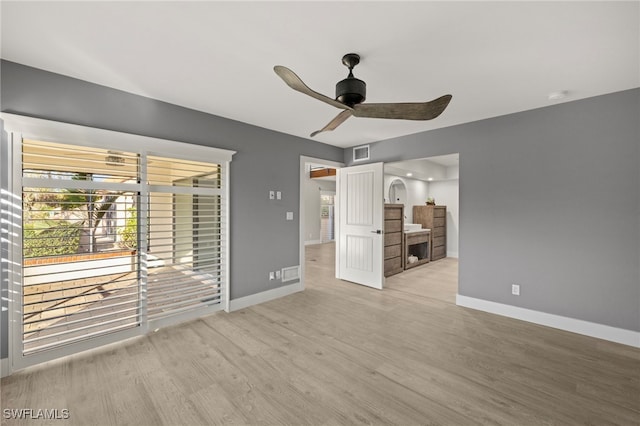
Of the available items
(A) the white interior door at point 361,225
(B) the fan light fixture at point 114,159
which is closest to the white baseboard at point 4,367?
(B) the fan light fixture at point 114,159

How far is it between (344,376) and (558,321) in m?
2.64

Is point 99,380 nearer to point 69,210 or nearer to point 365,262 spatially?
point 69,210

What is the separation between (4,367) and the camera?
87.5 inches

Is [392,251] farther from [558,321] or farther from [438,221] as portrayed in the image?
[558,321]

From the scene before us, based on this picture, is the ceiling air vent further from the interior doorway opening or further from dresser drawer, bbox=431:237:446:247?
dresser drawer, bbox=431:237:446:247

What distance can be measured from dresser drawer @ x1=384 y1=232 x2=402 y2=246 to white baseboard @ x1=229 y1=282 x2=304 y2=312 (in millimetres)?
1919

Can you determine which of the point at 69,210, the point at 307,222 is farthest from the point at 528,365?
the point at 307,222

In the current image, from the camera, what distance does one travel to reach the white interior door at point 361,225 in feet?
15.3

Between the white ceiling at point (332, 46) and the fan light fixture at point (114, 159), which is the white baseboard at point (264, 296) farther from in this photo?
the white ceiling at point (332, 46)

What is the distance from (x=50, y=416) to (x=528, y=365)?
3589mm

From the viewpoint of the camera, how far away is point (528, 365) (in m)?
2.38

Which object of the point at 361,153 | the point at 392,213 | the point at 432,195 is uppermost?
the point at 361,153

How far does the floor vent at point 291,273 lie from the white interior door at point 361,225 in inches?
42.9

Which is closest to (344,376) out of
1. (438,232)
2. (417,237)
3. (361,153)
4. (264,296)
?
(264,296)
